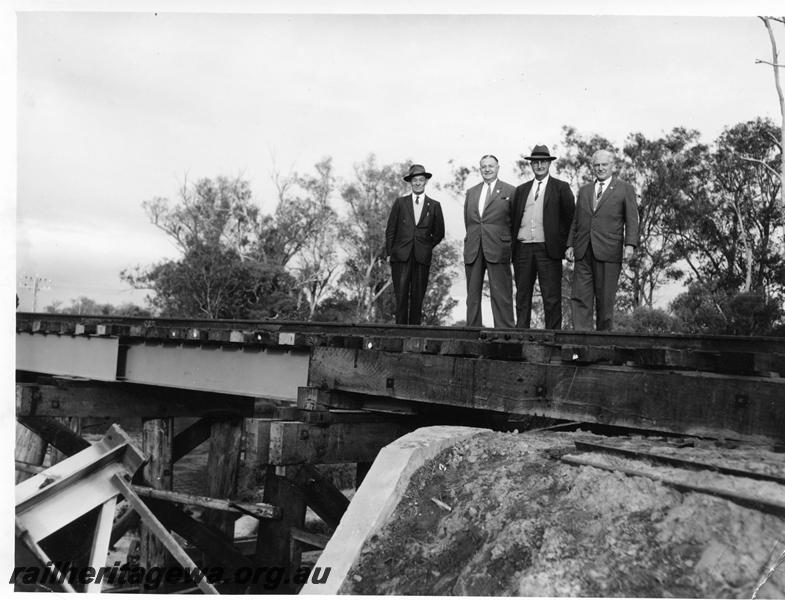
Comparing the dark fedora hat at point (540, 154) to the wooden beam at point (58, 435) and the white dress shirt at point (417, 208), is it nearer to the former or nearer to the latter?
the white dress shirt at point (417, 208)

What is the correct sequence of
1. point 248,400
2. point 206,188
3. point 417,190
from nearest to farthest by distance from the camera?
1. point 417,190
2. point 248,400
3. point 206,188

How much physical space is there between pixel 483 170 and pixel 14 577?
5269 mm

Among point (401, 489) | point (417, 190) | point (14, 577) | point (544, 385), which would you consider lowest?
point (14, 577)

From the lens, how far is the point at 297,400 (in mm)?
5566

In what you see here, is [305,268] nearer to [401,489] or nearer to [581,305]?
[581,305]

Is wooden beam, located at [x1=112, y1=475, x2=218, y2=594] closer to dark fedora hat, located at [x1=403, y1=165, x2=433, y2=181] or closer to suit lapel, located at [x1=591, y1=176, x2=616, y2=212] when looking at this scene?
suit lapel, located at [x1=591, y1=176, x2=616, y2=212]

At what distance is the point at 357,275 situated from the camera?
30.3 m

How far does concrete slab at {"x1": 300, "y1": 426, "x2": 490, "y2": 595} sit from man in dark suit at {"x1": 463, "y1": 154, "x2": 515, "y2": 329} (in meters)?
3.73

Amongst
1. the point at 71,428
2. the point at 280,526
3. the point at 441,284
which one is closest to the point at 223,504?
the point at 280,526

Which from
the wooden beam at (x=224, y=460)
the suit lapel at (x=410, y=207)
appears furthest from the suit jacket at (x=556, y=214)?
the wooden beam at (x=224, y=460)

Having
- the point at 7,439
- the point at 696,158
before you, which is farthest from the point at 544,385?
the point at 696,158

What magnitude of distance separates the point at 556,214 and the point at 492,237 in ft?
2.09

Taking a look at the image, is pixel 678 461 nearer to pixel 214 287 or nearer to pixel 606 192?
pixel 606 192

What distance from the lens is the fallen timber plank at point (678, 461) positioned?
290 cm
